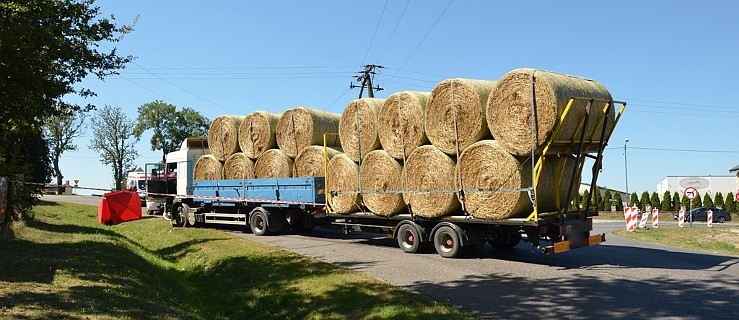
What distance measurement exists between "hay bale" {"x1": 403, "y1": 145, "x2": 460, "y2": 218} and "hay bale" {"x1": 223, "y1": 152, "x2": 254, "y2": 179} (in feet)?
24.4

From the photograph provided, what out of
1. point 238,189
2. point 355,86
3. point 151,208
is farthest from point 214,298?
point 355,86

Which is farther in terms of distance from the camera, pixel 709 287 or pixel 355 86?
pixel 355 86

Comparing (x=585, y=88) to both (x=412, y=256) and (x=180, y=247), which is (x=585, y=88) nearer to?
(x=412, y=256)

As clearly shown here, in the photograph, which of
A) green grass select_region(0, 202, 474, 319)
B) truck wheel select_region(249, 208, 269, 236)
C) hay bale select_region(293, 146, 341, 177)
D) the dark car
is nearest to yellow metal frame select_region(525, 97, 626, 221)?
green grass select_region(0, 202, 474, 319)

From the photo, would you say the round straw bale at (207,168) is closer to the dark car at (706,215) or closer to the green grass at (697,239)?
the green grass at (697,239)

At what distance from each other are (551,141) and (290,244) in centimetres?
761

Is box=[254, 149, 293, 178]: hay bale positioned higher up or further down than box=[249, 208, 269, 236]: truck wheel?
higher up

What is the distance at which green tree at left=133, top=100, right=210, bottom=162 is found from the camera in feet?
261

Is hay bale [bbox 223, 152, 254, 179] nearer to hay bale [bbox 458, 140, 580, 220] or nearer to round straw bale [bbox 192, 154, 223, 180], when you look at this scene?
round straw bale [bbox 192, 154, 223, 180]

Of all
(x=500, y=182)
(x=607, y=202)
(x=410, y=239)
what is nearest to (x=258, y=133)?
(x=410, y=239)

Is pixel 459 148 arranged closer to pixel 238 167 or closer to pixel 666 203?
pixel 238 167

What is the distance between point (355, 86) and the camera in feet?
146

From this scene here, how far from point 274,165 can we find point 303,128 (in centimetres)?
166

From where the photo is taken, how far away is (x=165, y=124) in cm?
8075
